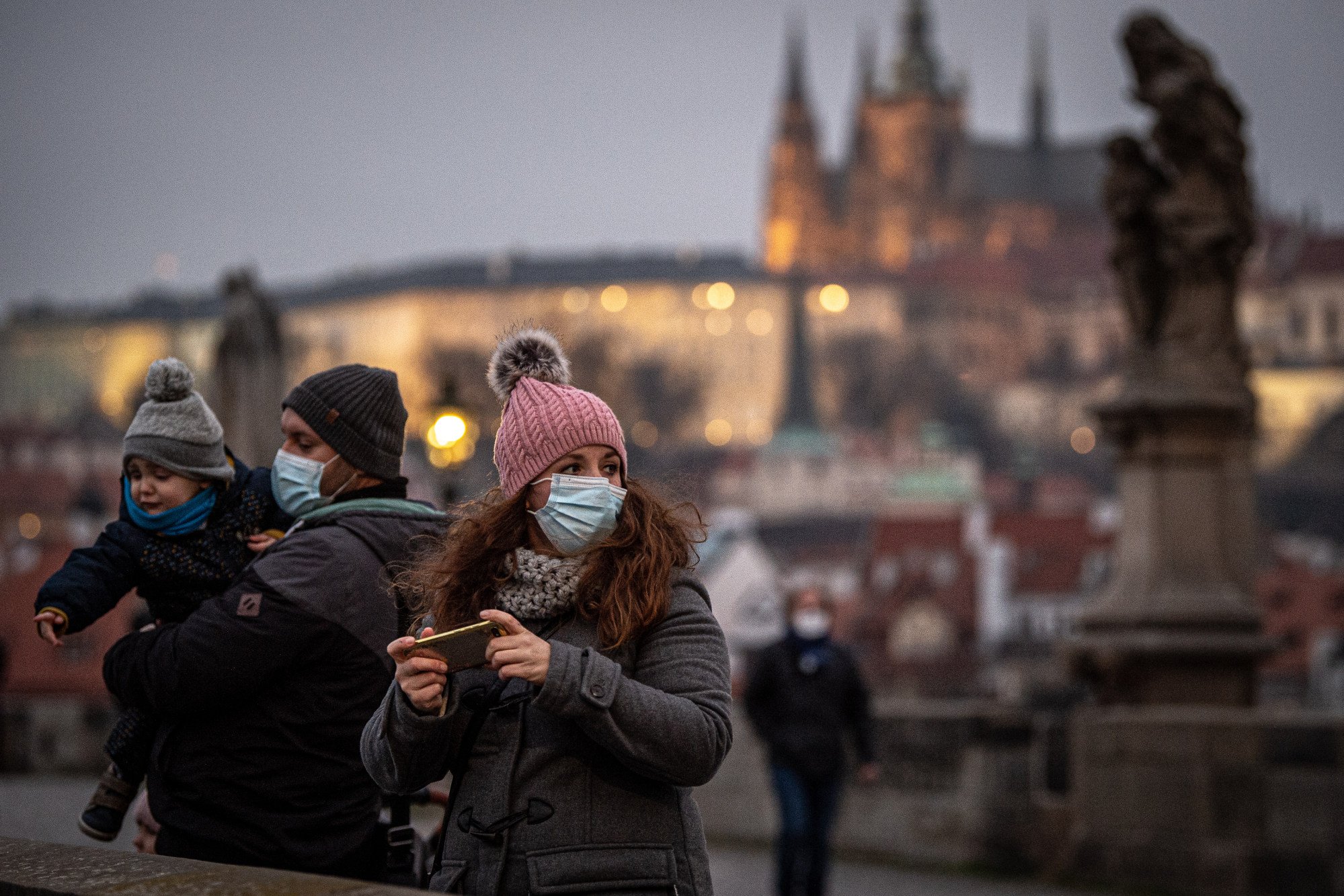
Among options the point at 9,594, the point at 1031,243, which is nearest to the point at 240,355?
the point at 9,594

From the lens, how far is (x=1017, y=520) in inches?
2965

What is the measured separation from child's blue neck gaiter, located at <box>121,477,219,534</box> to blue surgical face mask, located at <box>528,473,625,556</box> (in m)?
1.03

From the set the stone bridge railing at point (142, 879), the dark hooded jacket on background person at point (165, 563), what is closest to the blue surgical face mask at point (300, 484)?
the dark hooded jacket on background person at point (165, 563)

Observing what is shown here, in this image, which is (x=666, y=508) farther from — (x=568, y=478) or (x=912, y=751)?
(x=912, y=751)

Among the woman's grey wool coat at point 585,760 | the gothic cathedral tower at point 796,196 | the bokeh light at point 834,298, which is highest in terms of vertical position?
the gothic cathedral tower at point 796,196

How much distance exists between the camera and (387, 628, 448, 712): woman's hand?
3.02 metres

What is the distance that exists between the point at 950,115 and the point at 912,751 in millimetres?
123341

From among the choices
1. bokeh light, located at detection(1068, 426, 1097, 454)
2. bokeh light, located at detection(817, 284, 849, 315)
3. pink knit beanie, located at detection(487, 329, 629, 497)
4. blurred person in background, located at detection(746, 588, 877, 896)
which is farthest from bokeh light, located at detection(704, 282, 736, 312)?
pink knit beanie, located at detection(487, 329, 629, 497)

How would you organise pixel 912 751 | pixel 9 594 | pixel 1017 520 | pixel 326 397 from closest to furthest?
pixel 326 397, pixel 912 751, pixel 9 594, pixel 1017 520

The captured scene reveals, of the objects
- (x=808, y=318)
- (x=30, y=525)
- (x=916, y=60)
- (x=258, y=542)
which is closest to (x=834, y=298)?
(x=808, y=318)

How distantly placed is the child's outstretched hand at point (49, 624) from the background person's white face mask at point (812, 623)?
4.45 meters

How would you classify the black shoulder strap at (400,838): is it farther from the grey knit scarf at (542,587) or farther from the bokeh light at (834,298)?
the bokeh light at (834,298)

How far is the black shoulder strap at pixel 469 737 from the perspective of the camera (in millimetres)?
3160

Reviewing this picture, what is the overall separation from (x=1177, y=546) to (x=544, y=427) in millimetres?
5827
